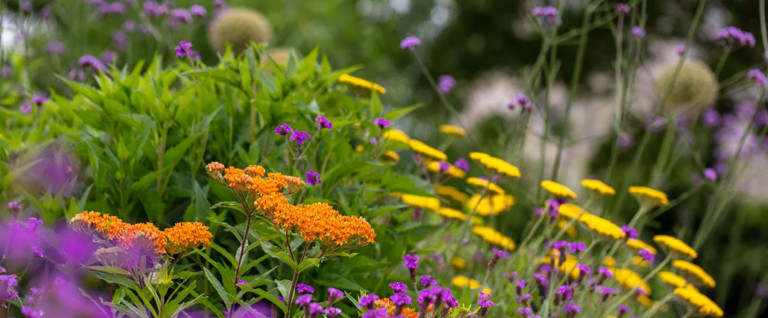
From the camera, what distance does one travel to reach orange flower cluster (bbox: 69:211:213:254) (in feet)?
4.81

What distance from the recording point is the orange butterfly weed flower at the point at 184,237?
1.50 meters

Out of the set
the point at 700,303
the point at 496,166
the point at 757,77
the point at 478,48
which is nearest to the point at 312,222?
the point at 496,166

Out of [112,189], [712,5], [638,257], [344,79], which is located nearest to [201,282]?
[112,189]

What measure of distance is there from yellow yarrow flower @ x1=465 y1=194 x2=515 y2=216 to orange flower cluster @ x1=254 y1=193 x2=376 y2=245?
5.01ft

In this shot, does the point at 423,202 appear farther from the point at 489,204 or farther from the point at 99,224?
the point at 99,224

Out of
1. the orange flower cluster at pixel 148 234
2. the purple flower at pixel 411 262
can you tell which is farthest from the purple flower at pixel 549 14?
the orange flower cluster at pixel 148 234

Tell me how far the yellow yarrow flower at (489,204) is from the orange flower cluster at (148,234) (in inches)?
65.5

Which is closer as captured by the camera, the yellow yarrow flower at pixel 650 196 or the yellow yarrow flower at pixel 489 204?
the yellow yarrow flower at pixel 650 196

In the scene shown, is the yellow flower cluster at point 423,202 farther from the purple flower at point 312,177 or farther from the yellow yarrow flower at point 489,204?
the purple flower at point 312,177

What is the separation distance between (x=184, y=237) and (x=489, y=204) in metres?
1.91

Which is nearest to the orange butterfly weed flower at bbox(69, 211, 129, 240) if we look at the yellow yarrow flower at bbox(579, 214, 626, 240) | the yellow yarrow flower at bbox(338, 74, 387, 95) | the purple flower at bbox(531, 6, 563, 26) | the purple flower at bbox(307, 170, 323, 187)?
the purple flower at bbox(307, 170, 323, 187)

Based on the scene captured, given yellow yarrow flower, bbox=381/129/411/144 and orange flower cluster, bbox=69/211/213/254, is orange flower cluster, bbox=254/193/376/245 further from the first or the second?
yellow yarrow flower, bbox=381/129/411/144

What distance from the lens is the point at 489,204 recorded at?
3.21 m

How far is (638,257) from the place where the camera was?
2.86m
